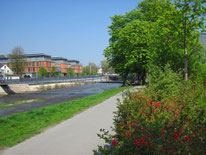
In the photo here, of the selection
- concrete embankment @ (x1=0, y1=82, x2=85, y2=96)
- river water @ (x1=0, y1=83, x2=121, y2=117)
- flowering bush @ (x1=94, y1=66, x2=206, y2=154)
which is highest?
flowering bush @ (x1=94, y1=66, x2=206, y2=154)

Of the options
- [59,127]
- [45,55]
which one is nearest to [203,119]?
[59,127]

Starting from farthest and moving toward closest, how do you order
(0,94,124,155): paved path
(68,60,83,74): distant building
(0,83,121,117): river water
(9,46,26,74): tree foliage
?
(68,60,83,74): distant building < (9,46,26,74): tree foliage < (0,83,121,117): river water < (0,94,124,155): paved path

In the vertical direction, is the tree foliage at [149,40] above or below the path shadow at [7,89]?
above

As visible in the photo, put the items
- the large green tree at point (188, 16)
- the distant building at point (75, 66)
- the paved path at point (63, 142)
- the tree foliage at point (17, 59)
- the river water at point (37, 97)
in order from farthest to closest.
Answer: the distant building at point (75, 66) < the tree foliage at point (17, 59) < the river water at point (37, 97) < the large green tree at point (188, 16) < the paved path at point (63, 142)

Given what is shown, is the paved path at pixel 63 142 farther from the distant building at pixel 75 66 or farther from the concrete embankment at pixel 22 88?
the distant building at pixel 75 66

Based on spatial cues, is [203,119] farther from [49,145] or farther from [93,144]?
[49,145]

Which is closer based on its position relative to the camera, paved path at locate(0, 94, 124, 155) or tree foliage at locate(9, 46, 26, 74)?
paved path at locate(0, 94, 124, 155)

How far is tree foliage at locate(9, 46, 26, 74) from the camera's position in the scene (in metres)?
75.0

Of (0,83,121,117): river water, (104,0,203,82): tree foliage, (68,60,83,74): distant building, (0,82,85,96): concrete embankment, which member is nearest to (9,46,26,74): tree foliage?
(0,82,85,96): concrete embankment

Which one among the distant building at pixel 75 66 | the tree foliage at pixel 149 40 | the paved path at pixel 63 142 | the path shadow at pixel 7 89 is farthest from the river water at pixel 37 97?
the distant building at pixel 75 66

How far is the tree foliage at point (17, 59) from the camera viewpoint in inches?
2953

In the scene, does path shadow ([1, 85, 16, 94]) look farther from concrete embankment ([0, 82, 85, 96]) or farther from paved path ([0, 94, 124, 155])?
paved path ([0, 94, 124, 155])

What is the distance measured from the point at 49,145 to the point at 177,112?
3369mm

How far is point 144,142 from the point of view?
318cm
